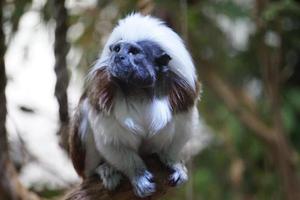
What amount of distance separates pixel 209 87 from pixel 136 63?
187 centimetres

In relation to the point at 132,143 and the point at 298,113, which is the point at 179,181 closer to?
the point at 132,143

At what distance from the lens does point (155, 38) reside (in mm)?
1392

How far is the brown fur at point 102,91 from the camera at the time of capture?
138 cm

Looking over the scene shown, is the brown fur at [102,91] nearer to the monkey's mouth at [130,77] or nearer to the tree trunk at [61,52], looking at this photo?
the monkey's mouth at [130,77]

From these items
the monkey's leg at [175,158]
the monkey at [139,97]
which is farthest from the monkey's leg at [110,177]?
the monkey's leg at [175,158]

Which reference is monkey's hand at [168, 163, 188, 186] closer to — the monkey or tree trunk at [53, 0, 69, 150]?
the monkey

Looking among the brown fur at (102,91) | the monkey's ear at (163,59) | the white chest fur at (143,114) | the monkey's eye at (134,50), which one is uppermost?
the monkey's eye at (134,50)

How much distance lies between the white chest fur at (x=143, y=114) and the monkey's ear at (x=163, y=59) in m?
0.08

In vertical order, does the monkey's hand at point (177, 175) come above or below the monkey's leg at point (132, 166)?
below

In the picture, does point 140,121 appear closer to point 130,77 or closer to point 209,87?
point 130,77

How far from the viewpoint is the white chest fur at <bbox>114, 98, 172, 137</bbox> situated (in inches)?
53.7

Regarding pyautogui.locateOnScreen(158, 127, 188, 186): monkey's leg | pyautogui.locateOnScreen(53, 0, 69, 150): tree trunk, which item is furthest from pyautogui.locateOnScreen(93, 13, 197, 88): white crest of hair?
pyautogui.locateOnScreen(53, 0, 69, 150): tree trunk

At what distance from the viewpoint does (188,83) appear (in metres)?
1.43

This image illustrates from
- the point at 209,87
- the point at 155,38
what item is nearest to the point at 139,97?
the point at 155,38
